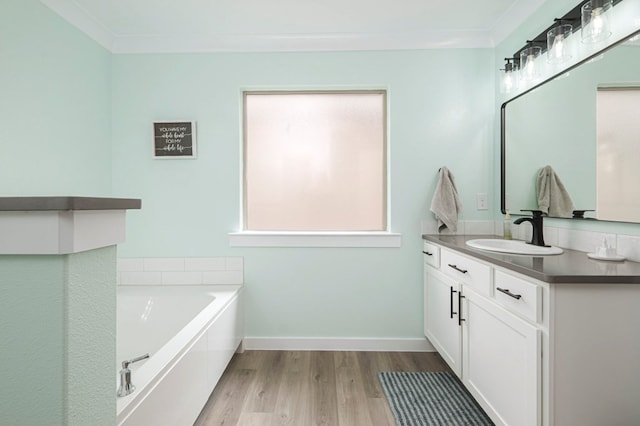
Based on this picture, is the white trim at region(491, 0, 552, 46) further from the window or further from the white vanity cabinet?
the white vanity cabinet

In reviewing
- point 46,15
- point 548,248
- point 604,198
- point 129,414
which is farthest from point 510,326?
point 46,15

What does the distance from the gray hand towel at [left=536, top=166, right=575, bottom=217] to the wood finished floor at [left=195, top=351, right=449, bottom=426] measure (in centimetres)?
124

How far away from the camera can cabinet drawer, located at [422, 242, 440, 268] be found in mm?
2355

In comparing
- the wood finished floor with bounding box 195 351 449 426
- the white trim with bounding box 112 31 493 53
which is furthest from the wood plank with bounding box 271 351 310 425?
the white trim with bounding box 112 31 493 53

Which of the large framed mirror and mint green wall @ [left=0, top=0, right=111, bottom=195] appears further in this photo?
mint green wall @ [left=0, top=0, right=111, bottom=195]

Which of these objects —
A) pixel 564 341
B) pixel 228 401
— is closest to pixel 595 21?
pixel 564 341

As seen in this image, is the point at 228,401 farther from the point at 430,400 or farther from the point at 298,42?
the point at 298,42

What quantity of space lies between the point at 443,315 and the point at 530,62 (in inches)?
64.7

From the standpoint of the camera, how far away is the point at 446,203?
101 inches

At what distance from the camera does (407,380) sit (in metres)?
2.22

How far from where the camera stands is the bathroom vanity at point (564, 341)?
121 centimetres

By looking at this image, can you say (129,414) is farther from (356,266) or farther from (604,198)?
(604,198)

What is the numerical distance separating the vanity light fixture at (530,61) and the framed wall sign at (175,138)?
2.27m

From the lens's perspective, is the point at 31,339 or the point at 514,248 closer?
the point at 31,339
